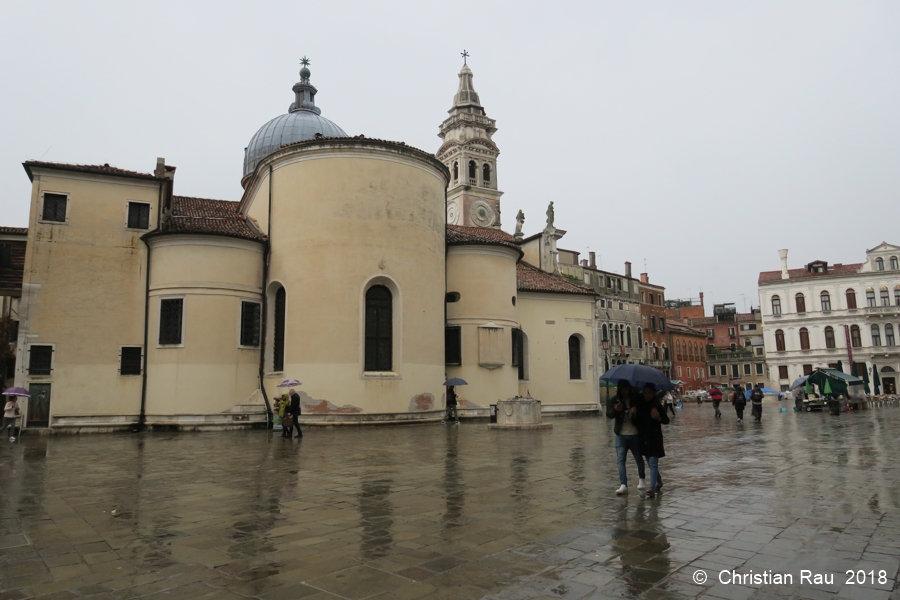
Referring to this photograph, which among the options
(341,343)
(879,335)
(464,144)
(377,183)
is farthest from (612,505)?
(879,335)

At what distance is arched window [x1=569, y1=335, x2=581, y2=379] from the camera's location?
3391 cm

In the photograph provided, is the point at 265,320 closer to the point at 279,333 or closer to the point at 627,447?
the point at 279,333

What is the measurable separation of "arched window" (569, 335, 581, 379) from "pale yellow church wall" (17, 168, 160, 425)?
21712 millimetres

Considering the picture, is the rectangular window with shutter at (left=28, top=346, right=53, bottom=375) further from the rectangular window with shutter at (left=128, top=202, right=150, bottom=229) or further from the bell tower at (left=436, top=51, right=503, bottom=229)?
the bell tower at (left=436, top=51, right=503, bottom=229)

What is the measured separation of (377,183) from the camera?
24266 millimetres

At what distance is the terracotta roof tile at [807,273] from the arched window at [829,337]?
603 centimetres

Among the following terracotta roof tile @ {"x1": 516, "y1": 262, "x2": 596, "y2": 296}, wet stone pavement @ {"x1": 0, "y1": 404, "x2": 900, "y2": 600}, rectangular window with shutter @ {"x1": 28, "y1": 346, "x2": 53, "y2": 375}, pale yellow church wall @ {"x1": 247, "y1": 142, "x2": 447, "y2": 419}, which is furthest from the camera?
terracotta roof tile @ {"x1": 516, "y1": 262, "x2": 596, "y2": 296}

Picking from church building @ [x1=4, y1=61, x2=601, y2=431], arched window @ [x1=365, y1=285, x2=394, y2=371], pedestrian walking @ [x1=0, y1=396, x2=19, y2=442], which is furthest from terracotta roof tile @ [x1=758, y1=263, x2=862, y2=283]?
pedestrian walking @ [x1=0, y1=396, x2=19, y2=442]

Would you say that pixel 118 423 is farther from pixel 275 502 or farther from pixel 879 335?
pixel 879 335

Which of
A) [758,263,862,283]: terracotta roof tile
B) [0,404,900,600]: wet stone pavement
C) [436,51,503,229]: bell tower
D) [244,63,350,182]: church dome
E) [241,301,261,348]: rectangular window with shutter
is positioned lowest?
[0,404,900,600]: wet stone pavement

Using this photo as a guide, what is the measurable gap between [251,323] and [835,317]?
65.8 m

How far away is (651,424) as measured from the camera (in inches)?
348

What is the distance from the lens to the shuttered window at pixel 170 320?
76.3 feet

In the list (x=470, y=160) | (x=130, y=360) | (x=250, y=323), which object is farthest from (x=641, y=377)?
(x=470, y=160)
